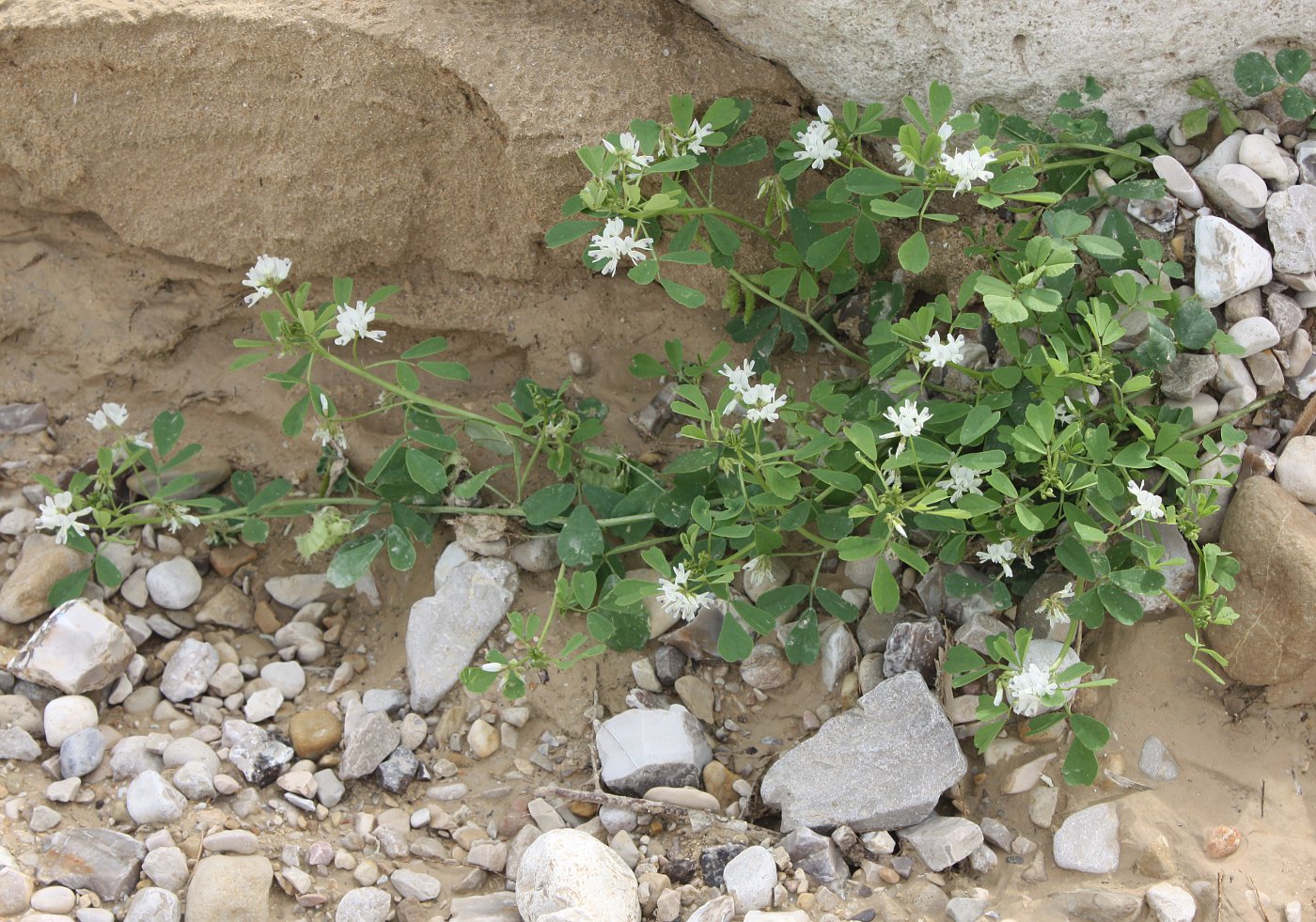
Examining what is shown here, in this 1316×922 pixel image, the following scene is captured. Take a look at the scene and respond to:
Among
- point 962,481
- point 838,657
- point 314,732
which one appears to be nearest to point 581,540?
point 838,657

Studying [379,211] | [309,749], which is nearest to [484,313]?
[379,211]

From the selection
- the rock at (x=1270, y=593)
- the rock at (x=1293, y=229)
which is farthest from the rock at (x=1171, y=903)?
the rock at (x=1293, y=229)

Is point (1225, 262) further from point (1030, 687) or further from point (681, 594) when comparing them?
point (681, 594)

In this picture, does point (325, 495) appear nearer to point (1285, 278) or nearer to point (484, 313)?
point (484, 313)

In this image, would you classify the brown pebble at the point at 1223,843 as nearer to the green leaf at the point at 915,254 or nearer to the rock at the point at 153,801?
the green leaf at the point at 915,254

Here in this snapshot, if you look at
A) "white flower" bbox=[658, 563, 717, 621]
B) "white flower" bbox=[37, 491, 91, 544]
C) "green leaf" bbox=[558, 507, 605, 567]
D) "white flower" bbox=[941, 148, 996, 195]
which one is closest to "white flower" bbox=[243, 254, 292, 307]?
"white flower" bbox=[37, 491, 91, 544]
